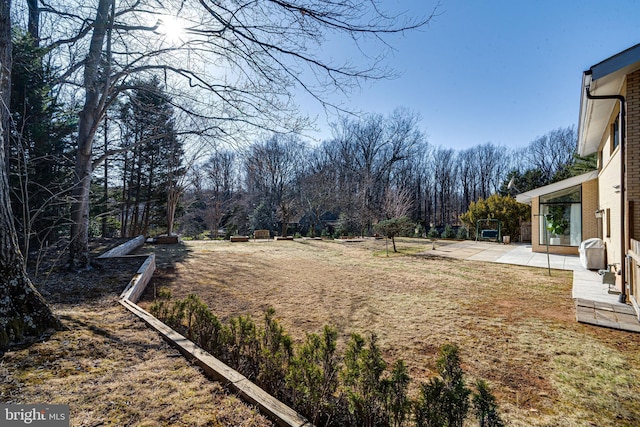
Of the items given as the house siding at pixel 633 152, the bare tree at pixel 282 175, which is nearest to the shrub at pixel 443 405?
the house siding at pixel 633 152

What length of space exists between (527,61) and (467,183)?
28.6 metres

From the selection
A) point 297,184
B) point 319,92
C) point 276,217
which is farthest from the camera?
point 297,184

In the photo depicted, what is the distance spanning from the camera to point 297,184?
26641 millimetres

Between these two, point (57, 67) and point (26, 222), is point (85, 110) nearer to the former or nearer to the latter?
point (57, 67)

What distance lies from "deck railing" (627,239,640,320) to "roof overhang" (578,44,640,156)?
286 centimetres

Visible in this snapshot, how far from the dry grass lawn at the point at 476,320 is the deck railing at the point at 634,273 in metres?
0.89

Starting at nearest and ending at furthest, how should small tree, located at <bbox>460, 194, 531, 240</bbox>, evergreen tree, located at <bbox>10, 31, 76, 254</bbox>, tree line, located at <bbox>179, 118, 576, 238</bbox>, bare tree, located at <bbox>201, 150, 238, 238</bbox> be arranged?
1. evergreen tree, located at <bbox>10, 31, 76, 254</bbox>
2. small tree, located at <bbox>460, 194, 531, 240</bbox>
3. bare tree, located at <bbox>201, 150, 238, 238</bbox>
4. tree line, located at <bbox>179, 118, 576, 238</bbox>

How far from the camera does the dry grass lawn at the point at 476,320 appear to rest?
2.32 meters

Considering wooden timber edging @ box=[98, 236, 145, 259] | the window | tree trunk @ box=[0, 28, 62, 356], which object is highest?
the window

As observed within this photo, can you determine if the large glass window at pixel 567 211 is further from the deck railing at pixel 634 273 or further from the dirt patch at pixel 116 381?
the dirt patch at pixel 116 381

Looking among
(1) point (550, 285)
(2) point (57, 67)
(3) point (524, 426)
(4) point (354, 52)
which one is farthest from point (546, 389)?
(2) point (57, 67)

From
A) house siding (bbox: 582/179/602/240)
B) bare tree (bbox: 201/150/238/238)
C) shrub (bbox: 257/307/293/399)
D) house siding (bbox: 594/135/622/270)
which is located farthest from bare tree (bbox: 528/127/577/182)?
shrub (bbox: 257/307/293/399)

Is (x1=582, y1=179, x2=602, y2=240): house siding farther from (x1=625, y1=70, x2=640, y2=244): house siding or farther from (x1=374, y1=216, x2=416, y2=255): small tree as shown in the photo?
(x1=625, y1=70, x2=640, y2=244): house siding

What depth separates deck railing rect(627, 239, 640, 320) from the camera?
419 cm
